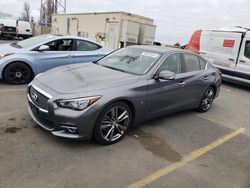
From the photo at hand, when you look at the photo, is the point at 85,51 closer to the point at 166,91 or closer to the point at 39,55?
the point at 39,55

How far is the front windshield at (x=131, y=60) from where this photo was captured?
4793 millimetres

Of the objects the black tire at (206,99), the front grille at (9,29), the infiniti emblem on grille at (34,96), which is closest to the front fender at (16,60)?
the infiniti emblem on grille at (34,96)

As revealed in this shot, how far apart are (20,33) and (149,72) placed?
2376 cm

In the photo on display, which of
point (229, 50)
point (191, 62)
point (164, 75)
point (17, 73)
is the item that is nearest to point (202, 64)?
point (191, 62)

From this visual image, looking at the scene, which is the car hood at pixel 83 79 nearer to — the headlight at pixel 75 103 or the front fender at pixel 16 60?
the headlight at pixel 75 103

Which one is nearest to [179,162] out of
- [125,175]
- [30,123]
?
[125,175]

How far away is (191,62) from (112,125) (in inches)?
102

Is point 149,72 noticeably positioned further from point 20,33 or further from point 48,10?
point 48,10

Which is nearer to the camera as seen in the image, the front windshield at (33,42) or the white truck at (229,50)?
the front windshield at (33,42)

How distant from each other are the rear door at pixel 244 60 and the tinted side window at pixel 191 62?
4.79 meters

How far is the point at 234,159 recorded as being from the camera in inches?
170

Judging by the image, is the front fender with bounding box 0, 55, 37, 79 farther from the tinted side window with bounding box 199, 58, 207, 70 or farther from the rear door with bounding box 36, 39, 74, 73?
the tinted side window with bounding box 199, 58, 207, 70

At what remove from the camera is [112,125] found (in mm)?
4145

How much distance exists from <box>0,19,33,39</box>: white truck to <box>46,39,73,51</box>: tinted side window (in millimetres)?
19654
